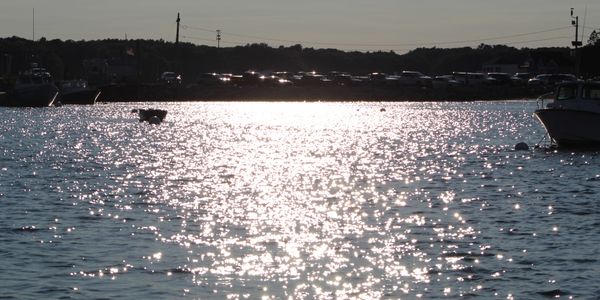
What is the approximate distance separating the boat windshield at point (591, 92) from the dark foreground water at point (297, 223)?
309cm

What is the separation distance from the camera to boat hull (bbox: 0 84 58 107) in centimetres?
13875

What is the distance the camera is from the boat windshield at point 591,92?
6219 cm

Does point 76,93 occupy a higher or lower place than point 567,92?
lower

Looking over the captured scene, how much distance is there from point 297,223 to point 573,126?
32.9m

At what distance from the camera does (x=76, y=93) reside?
6309 inches

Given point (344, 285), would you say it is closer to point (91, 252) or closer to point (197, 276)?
point (197, 276)

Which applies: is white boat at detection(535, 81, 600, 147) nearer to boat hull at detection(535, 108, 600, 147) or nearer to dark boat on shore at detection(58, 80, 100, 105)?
boat hull at detection(535, 108, 600, 147)

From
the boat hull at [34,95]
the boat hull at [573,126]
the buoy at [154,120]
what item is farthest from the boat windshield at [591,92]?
the boat hull at [34,95]

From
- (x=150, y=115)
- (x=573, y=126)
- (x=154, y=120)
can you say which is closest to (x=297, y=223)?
(x=573, y=126)

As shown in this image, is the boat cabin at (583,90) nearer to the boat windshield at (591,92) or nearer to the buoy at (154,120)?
the boat windshield at (591,92)

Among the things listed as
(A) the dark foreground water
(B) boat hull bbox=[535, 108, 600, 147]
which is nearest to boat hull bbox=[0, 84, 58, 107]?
(A) the dark foreground water

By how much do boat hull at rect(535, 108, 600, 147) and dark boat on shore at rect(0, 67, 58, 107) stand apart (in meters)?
85.7

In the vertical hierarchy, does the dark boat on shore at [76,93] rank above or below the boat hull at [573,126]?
below

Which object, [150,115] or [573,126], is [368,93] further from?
[573,126]
